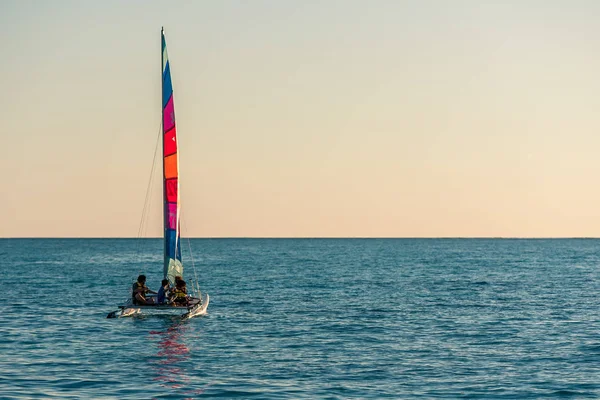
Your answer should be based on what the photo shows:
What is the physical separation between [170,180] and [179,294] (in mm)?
6282

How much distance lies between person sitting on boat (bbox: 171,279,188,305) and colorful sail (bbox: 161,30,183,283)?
7.21 ft

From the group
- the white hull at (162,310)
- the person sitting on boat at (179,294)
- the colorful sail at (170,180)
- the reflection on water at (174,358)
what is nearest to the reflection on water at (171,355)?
the reflection on water at (174,358)

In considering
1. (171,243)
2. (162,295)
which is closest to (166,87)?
(171,243)

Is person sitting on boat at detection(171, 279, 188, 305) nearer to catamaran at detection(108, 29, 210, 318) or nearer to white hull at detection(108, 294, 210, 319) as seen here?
white hull at detection(108, 294, 210, 319)

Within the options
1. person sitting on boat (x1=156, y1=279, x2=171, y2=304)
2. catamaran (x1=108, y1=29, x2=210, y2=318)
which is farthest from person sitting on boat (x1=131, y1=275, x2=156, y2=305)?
catamaran (x1=108, y1=29, x2=210, y2=318)

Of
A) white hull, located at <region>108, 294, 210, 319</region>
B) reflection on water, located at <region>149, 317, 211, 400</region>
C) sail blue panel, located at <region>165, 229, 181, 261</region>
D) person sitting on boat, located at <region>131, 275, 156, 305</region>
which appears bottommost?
reflection on water, located at <region>149, 317, 211, 400</region>

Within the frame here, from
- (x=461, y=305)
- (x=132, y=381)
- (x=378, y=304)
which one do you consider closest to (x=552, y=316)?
(x=461, y=305)

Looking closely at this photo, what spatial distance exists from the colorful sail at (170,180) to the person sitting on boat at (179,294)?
220cm

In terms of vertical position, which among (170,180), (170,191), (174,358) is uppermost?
(170,180)

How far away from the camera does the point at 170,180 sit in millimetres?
47438

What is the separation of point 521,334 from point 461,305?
49.8 feet

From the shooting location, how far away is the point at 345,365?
32906 millimetres

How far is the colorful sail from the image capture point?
47438 millimetres

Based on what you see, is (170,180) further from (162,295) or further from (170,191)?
(162,295)
